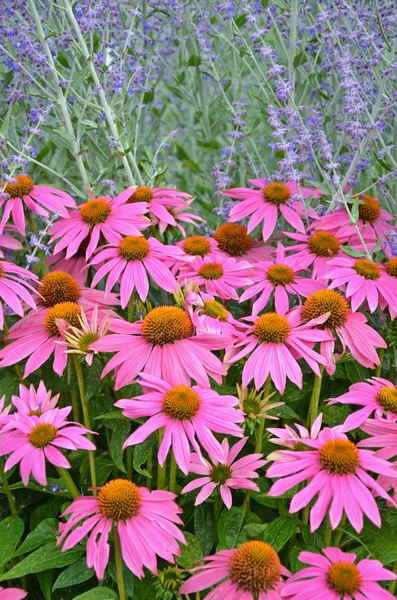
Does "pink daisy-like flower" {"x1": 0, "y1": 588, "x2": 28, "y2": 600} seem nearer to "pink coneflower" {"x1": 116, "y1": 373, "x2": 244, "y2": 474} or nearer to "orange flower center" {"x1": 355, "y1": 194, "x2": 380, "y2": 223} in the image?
"pink coneflower" {"x1": 116, "y1": 373, "x2": 244, "y2": 474}

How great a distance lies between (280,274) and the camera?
1.93 m

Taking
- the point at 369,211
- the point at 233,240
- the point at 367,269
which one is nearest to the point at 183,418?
the point at 367,269

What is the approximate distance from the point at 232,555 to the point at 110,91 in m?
1.61

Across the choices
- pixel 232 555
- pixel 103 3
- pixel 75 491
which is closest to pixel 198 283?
pixel 75 491

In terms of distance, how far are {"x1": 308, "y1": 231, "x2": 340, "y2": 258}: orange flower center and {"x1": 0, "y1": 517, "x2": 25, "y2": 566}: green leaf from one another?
1056 mm

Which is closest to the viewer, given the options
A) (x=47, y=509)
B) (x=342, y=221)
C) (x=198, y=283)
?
(x=47, y=509)

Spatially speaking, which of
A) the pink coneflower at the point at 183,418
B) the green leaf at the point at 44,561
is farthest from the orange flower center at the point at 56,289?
the green leaf at the point at 44,561

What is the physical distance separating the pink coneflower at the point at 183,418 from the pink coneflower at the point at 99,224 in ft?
2.07

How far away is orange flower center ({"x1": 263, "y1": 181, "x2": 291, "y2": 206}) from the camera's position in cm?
224

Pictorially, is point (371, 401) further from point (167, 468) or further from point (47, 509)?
point (47, 509)

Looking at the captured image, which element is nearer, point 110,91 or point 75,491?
point 75,491

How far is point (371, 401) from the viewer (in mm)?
1584

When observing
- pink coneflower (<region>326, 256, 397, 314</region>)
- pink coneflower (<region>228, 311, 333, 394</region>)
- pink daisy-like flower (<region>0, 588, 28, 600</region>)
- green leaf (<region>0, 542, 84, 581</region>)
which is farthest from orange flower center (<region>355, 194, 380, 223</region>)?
pink daisy-like flower (<region>0, 588, 28, 600</region>)

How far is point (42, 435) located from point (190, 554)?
1.24ft
